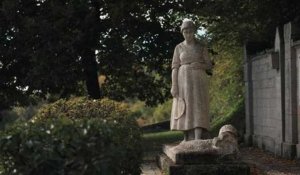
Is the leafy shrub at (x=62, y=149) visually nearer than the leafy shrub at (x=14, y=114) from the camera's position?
Yes

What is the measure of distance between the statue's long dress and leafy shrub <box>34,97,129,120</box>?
112cm

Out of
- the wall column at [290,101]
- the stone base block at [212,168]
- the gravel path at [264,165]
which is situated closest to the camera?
the stone base block at [212,168]

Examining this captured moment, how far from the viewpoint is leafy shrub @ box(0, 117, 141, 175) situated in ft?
24.3

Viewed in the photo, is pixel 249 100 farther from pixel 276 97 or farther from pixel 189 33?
pixel 189 33

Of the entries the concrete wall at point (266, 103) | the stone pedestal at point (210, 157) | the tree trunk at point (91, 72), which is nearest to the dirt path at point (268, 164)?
the concrete wall at point (266, 103)

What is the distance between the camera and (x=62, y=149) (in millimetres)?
7461

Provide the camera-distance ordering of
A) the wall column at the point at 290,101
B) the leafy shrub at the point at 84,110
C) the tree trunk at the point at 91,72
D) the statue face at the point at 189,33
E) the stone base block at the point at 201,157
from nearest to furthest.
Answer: the stone base block at the point at 201,157 < the leafy shrub at the point at 84,110 < the statue face at the point at 189,33 < the wall column at the point at 290,101 < the tree trunk at the point at 91,72

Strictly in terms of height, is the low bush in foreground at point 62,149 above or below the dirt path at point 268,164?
above

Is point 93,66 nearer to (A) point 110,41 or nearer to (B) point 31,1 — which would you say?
(A) point 110,41

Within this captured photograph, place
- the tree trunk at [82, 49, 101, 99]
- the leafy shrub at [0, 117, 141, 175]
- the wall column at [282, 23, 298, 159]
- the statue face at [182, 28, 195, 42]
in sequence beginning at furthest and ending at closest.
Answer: the tree trunk at [82, 49, 101, 99] → the wall column at [282, 23, 298, 159] → the statue face at [182, 28, 195, 42] → the leafy shrub at [0, 117, 141, 175]

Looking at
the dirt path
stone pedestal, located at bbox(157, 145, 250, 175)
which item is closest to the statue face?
stone pedestal, located at bbox(157, 145, 250, 175)

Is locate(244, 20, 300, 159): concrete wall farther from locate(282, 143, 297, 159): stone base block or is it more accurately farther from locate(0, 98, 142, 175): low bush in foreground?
locate(0, 98, 142, 175): low bush in foreground

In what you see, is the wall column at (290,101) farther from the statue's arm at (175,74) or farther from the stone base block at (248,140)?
the statue's arm at (175,74)

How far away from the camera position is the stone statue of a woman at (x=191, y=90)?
12633mm
